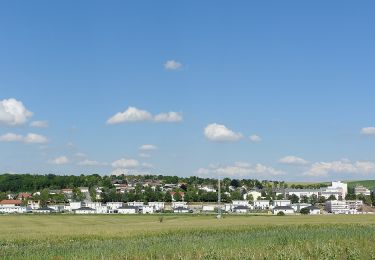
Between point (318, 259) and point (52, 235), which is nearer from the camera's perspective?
point (318, 259)

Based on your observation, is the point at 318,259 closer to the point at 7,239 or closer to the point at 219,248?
the point at 219,248

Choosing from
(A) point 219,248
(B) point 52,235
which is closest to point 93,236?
(B) point 52,235

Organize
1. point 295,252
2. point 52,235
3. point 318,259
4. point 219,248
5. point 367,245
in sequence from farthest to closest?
point 52,235 < point 367,245 < point 219,248 < point 295,252 < point 318,259

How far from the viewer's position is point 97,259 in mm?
25781

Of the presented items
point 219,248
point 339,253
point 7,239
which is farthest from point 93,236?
point 339,253

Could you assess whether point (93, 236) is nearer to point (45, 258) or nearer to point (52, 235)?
point (52, 235)

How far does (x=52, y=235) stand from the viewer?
178 ft

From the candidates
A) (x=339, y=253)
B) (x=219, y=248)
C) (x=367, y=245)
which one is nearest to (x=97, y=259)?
(x=219, y=248)

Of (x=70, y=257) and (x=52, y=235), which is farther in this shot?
(x=52, y=235)

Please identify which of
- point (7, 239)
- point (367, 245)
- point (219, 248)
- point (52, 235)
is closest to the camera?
point (219, 248)

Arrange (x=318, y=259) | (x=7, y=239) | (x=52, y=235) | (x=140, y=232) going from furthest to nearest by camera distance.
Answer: (x=140, y=232) → (x=52, y=235) → (x=7, y=239) → (x=318, y=259)

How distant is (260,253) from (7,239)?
29.4 m

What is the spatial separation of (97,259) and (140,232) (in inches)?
1325

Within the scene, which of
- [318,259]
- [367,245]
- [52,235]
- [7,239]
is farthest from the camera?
[52,235]
